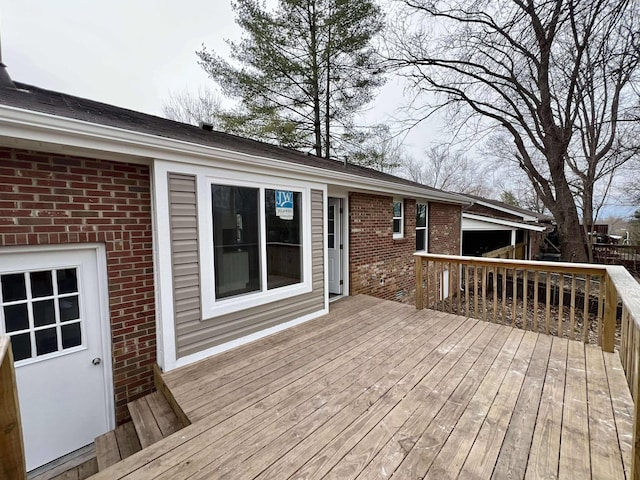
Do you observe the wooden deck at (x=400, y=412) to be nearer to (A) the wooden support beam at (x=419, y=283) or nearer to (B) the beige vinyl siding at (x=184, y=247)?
(B) the beige vinyl siding at (x=184, y=247)

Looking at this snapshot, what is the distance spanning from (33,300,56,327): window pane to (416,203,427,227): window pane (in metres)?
7.38

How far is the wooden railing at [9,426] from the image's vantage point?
52.9 inches

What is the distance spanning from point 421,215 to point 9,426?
318 inches

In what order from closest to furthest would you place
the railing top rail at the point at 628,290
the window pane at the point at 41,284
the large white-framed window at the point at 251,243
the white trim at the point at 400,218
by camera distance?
1. the railing top rail at the point at 628,290
2. the window pane at the point at 41,284
3. the large white-framed window at the point at 251,243
4. the white trim at the point at 400,218

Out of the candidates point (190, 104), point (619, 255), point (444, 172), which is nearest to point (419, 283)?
→ point (190, 104)

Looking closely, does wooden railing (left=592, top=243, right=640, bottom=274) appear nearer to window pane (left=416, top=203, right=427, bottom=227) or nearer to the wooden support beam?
window pane (left=416, top=203, right=427, bottom=227)

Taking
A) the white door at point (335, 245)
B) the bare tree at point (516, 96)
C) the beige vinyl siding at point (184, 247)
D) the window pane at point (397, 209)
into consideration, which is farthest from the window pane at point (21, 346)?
the bare tree at point (516, 96)

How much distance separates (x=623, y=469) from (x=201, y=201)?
386cm

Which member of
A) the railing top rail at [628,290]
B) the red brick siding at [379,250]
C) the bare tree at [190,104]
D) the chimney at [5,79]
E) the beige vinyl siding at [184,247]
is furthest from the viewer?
the bare tree at [190,104]

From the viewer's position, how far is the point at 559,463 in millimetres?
1753

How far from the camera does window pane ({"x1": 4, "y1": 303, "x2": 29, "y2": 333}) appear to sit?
246cm

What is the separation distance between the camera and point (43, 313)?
2621mm

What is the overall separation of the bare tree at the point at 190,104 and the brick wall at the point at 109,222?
12183 mm

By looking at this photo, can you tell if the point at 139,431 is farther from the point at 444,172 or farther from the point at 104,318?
the point at 444,172
